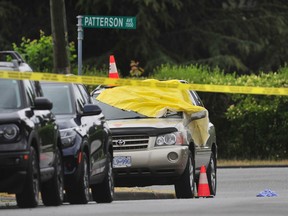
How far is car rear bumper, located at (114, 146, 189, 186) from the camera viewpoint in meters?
20.6

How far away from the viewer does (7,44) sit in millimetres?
43938

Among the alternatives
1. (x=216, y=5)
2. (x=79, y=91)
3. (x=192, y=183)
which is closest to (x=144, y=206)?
(x=79, y=91)

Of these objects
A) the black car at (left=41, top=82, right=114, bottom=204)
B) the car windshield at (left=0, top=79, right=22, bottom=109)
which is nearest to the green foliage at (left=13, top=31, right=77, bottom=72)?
the black car at (left=41, top=82, right=114, bottom=204)

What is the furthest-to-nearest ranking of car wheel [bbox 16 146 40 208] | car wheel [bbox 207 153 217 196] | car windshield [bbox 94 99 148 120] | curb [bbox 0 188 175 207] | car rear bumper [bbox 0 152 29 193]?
curb [bbox 0 188 175 207] < car wheel [bbox 207 153 217 196] < car windshield [bbox 94 99 148 120] < car wheel [bbox 16 146 40 208] < car rear bumper [bbox 0 152 29 193]

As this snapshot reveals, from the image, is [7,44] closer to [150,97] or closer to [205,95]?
[205,95]

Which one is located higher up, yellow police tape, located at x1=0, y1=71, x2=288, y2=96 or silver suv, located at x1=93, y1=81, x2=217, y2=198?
yellow police tape, located at x1=0, y1=71, x2=288, y2=96

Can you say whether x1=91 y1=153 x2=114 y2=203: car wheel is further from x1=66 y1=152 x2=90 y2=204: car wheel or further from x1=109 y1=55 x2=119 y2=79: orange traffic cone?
x1=109 y1=55 x2=119 y2=79: orange traffic cone

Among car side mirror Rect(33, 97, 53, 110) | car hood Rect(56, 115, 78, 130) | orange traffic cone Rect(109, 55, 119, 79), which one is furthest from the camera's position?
orange traffic cone Rect(109, 55, 119, 79)

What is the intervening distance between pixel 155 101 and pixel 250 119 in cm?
1244

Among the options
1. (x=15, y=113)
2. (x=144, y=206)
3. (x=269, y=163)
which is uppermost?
(x=15, y=113)

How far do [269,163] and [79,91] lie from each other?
575 inches

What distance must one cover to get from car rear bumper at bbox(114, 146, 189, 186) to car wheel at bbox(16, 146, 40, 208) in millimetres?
5180

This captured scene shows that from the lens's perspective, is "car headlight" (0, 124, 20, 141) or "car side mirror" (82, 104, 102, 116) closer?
"car headlight" (0, 124, 20, 141)

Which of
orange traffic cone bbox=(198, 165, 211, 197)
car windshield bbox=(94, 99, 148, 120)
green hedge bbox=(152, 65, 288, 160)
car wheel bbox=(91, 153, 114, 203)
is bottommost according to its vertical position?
green hedge bbox=(152, 65, 288, 160)
